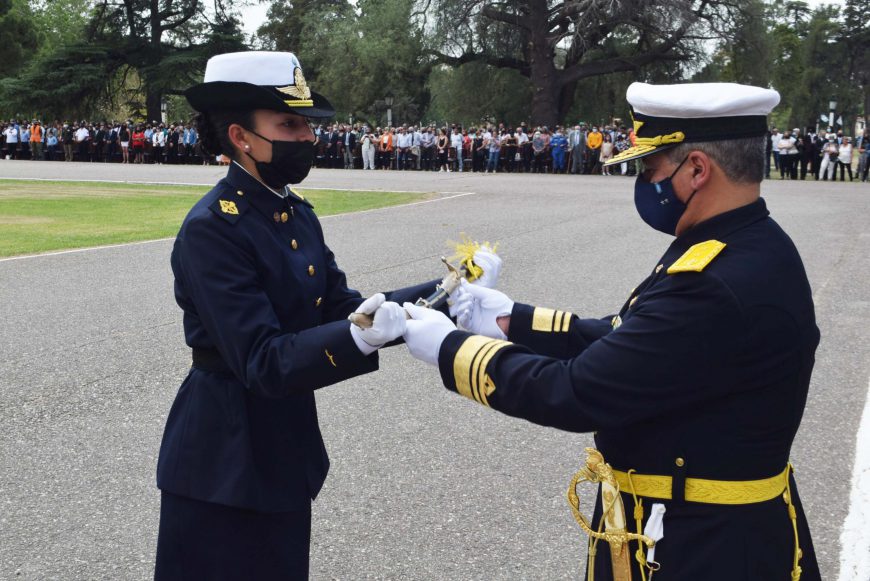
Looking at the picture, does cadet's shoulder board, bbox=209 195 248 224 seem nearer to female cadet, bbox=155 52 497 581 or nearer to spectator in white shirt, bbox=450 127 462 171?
female cadet, bbox=155 52 497 581

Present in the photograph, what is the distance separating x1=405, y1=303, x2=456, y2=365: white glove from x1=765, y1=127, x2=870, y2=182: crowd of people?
2941cm

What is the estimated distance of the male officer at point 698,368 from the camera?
6.56ft

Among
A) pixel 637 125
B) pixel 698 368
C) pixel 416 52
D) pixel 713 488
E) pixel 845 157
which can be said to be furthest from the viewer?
pixel 416 52

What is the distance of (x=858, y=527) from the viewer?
13.3 feet

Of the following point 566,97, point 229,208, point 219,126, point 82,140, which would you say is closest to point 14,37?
point 82,140

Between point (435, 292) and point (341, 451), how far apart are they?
7.22 feet

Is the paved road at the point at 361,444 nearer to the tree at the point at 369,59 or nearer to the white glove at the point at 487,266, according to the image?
the white glove at the point at 487,266

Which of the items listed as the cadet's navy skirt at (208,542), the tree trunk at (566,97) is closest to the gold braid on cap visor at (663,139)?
the cadet's navy skirt at (208,542)

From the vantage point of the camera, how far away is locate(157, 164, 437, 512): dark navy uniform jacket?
2.36 meters

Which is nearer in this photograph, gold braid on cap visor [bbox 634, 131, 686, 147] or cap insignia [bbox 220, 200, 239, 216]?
gold braid on cap visor [bbox 634, 131, 686, 147]

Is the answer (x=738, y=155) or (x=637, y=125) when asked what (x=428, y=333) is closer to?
(x=637, y=125)

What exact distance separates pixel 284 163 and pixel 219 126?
0.78 ft

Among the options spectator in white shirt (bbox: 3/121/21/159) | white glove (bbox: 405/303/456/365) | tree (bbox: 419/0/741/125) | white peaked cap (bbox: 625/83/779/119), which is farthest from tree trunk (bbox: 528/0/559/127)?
white glove (bbox: 405/303/456/365)

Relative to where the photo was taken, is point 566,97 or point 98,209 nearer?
point 98,209
